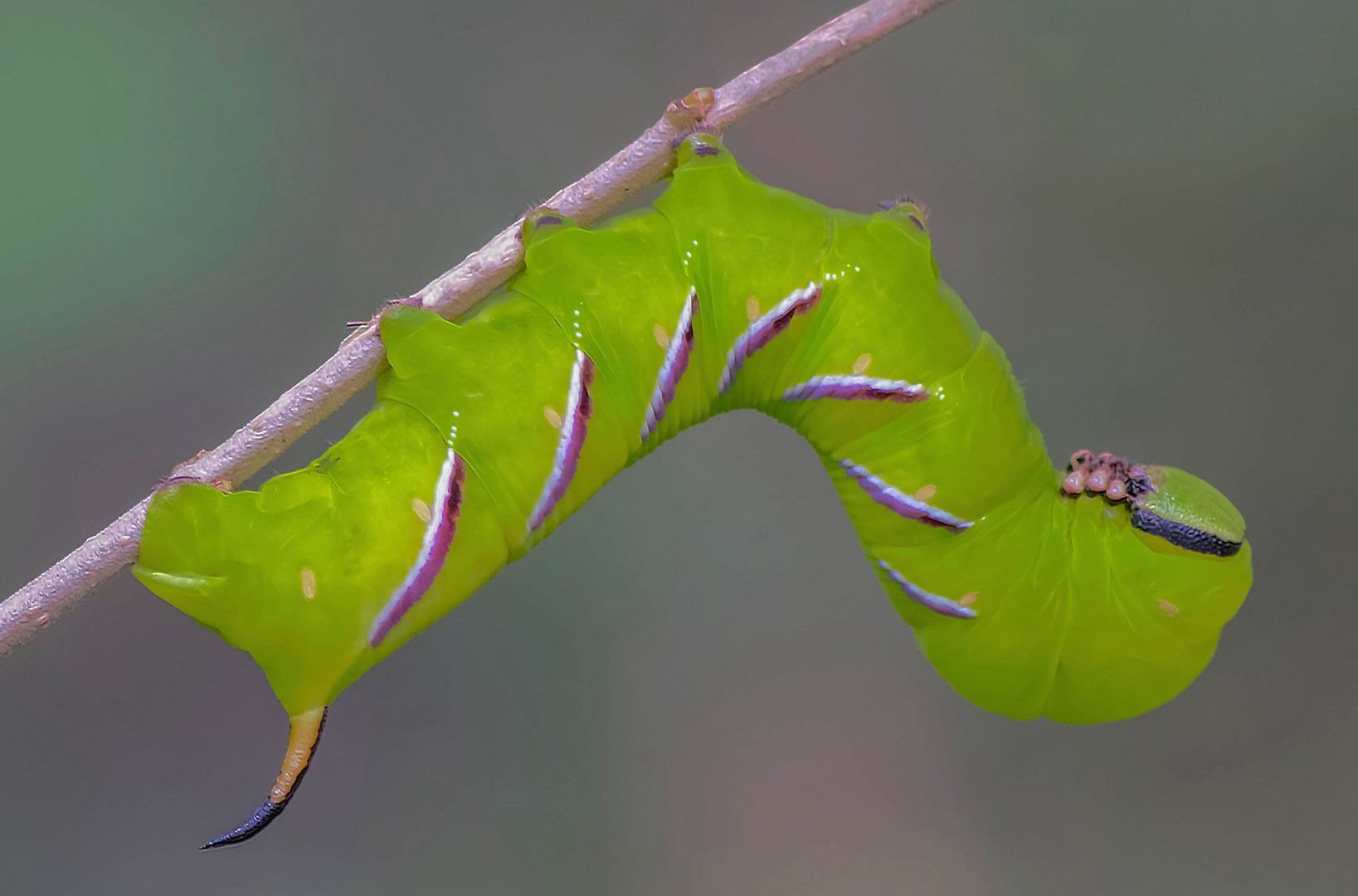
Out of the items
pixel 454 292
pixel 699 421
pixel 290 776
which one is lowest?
pixel 290 776

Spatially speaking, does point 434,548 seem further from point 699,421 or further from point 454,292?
point 699,421

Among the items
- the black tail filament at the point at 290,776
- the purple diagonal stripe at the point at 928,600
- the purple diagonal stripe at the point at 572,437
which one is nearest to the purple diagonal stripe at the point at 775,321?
the purple diagonal stripe at the point at 572,437

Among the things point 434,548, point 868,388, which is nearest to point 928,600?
point 868,388

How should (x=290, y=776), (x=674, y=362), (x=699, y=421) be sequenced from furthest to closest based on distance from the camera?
(x=699, y=421), (x=674, y=362), (x=290, y=776)

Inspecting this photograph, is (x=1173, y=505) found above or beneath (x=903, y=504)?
beneath

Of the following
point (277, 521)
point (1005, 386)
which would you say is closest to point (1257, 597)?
point (1005, 386)

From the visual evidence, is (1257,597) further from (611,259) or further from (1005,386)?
(611,259)

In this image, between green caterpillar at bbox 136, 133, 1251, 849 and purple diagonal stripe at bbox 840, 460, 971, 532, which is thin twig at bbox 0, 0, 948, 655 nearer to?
green caterpillar at bbox 136, 133, 1251, 849
